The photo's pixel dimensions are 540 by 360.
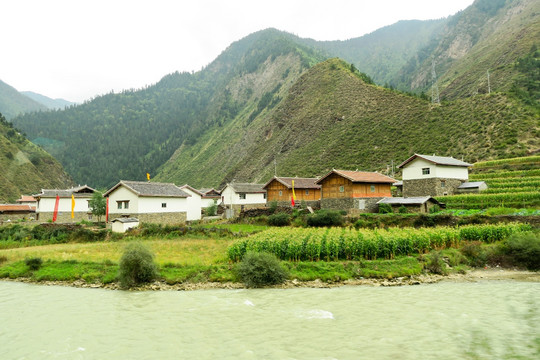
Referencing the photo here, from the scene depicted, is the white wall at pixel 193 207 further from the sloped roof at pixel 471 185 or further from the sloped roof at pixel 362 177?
the sloped roof at pixel 471 185

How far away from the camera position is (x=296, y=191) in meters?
53.8

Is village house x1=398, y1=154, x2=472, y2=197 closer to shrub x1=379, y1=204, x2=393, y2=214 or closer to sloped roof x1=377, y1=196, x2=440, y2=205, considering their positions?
sloped roof x1=377, y1=196, x2=440, y2=205

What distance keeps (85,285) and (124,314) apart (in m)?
7.84

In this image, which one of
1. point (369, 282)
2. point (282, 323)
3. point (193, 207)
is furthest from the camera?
point (193, 207)

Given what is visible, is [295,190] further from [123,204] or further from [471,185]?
[123,204]

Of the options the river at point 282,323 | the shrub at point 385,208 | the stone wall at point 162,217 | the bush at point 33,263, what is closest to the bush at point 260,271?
the river at point 282,323

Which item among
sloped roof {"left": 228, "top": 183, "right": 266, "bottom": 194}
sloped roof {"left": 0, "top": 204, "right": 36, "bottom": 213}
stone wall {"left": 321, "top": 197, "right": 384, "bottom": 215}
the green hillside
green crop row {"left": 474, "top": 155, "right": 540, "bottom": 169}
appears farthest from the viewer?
the green hillside

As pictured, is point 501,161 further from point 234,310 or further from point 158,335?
point 158,335

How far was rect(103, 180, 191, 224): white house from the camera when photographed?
42875 mm

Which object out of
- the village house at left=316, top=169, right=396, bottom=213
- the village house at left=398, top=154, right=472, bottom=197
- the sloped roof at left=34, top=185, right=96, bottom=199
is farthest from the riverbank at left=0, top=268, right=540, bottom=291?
the sloped roof at left=34, top=185, right=96, bottom=199

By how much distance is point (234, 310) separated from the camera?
1588 centimetres

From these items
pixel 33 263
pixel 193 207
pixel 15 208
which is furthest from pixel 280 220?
pixel 15 208

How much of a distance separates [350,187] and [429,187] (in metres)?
11.2

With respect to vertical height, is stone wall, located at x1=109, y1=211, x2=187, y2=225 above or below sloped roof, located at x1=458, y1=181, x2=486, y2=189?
below
